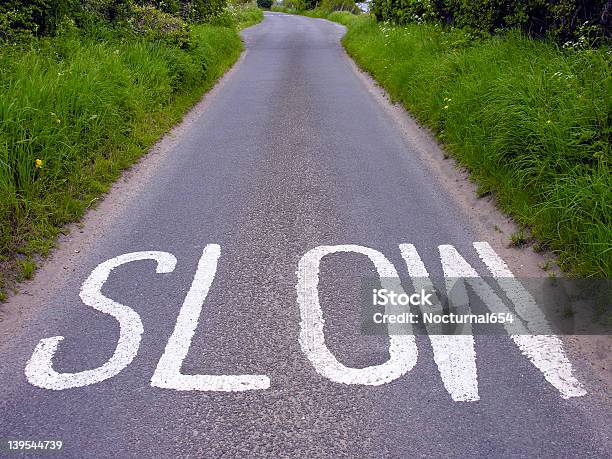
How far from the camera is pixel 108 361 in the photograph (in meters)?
3.30

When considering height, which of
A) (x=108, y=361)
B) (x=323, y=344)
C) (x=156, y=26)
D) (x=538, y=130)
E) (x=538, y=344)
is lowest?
(x=108, y=361)

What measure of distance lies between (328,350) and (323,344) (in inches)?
2.9

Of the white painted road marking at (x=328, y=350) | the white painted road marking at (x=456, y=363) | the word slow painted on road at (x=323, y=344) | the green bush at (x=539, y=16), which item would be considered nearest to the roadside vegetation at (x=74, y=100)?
the word slow painted on road at (x=323, y=344)

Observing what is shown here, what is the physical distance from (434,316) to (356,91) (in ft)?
29.5

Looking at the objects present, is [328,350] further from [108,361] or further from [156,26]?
[156,26]

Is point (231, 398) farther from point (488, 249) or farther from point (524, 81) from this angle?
point (524, 81)

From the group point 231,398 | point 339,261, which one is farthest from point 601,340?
point 231,398

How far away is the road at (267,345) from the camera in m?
2.76

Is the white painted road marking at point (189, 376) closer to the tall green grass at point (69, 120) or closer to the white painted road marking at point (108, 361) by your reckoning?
the white painted road marking at point (108, 361)

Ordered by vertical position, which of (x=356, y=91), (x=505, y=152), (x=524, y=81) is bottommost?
(x=356, y=91)

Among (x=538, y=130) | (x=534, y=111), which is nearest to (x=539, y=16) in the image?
(x=534, y=111)

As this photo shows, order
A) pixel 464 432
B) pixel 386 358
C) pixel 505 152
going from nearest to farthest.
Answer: pixel 464 432, pixel 386 358, pixel 505 152

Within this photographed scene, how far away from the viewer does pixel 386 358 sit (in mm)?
3326

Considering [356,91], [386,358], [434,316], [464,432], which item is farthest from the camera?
[356,91]
